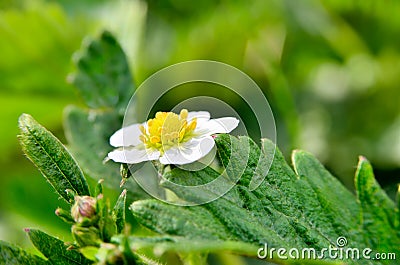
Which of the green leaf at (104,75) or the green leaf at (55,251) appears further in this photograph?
the green leaf at (104,75)

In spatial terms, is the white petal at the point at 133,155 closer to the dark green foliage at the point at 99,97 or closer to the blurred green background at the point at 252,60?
the dark green foliage at the point at 99,97

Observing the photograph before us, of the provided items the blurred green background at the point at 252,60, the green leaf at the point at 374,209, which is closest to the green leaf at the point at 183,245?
the green leaf at the point at 374,209

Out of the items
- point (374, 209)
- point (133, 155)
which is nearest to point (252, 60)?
point (374, 209)

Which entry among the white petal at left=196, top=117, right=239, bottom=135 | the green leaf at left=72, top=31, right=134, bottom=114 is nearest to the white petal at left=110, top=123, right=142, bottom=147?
the white petal at left=196, top=117, right=239, bottom=135

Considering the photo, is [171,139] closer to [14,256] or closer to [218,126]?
[218,126]

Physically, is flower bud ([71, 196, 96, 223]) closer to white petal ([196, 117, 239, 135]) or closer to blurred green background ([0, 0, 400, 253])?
white petal ([196, 117, 239, 135])

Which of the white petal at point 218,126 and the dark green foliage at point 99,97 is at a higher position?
the dark green foliage at point 99,97

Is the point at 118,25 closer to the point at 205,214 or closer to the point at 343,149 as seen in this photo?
the point at 343,149

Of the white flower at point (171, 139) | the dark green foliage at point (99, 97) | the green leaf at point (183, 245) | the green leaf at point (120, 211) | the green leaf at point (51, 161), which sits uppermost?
the dark green foliage at point (99, 97)
